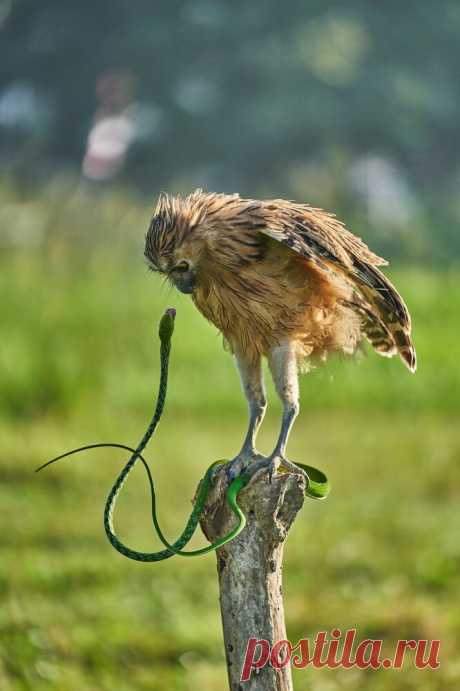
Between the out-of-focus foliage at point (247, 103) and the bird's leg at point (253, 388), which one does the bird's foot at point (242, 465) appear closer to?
the bird's leg at point (253, 388)

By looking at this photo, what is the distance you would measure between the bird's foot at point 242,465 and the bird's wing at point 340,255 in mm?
573

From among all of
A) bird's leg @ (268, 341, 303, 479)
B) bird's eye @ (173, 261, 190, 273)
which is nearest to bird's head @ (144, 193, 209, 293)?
bird's eye @ (173, 261, 190, 273)

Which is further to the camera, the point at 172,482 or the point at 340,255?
the point at 172,482

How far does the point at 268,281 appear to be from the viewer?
130 inches

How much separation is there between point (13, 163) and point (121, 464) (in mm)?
3927

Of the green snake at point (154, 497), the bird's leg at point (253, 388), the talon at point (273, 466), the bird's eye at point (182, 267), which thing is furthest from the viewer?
the bird's leg at point (253, 388)

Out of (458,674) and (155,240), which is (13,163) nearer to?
(458,674)

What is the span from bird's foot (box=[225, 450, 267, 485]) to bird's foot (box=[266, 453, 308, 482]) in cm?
3

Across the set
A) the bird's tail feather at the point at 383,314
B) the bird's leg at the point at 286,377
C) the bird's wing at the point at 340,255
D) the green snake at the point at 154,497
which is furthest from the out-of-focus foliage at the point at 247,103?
the green snake at the point at 154,497

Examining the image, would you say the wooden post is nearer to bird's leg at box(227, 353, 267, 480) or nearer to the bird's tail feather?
bird's leg at box(227, 353, 267, 480)

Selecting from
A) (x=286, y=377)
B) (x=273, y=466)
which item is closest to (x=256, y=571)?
(x=273, y=466)

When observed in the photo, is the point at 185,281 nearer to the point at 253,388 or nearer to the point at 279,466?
the point at 253,388

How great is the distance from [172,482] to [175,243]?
4744 millimetres

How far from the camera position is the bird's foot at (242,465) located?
3.11 m
